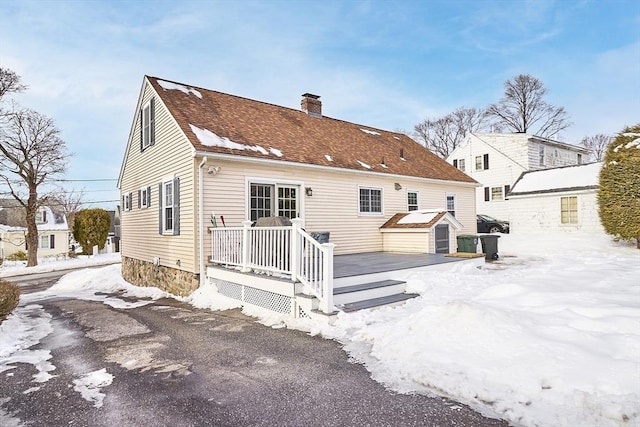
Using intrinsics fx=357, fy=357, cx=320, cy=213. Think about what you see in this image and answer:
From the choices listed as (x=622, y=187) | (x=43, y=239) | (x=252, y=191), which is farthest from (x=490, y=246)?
(x=43, y=239)

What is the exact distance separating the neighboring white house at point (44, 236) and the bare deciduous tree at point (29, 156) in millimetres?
7542

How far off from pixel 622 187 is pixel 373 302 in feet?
42.2

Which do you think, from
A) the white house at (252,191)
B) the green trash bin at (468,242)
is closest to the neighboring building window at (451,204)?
the white house at (252,191)

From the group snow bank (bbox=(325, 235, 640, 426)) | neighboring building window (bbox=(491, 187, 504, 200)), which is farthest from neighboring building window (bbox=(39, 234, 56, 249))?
neighboring building window (bbox=(491, 187, 504, 200))

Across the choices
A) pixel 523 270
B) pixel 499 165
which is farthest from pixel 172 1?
pixel 499 165

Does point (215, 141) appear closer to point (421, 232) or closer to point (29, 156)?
point (421, 232)

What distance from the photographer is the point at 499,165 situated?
2461 centimetres

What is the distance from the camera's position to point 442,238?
1150 centimetres

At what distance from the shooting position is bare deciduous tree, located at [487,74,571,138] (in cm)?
3300

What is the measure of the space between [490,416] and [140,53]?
1623 centimetres

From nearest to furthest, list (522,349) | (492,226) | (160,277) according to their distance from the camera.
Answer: (522,349) < (160,277) < (492,226)

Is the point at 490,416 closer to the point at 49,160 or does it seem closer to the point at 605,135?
the point at 49,160

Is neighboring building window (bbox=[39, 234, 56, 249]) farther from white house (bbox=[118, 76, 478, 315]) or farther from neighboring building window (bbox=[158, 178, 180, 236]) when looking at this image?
neighboring building window (bbox=[158, 178, 180, 236])

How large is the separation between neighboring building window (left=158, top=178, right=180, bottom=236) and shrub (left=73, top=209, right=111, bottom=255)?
21.1 meters
